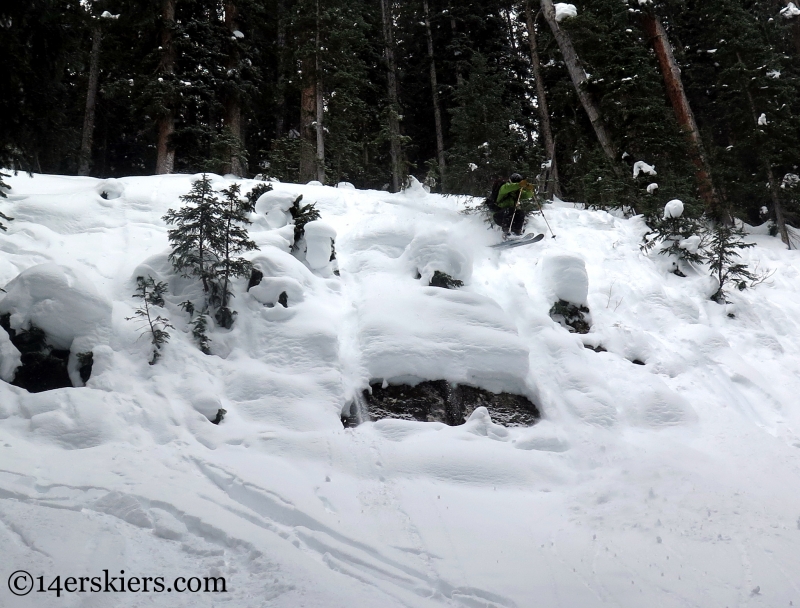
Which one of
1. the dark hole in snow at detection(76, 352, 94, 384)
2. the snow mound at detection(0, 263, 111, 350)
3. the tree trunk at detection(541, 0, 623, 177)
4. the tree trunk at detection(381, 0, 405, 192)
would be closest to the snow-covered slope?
the snow mound at detection(0, 263, 111, 350)

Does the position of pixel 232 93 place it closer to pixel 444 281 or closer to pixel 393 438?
pixel 444 281

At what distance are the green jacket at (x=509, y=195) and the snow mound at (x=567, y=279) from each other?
2.59 metres

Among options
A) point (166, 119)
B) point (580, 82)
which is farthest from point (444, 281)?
point (580, 82)

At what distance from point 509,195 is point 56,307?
8.78 metres

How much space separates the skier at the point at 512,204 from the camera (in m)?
11.9

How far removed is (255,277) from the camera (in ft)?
27.8

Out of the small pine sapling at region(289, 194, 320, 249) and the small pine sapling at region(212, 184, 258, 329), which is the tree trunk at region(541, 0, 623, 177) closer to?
the small pine sapling at region(289, 194, 320, 249)

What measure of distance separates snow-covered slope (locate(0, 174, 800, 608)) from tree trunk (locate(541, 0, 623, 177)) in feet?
22.6

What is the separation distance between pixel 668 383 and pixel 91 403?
758 centimetres

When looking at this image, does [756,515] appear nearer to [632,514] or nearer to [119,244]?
[632,514]

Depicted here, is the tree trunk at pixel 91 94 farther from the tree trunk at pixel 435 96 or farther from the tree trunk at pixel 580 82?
the tree trunk at pixel 580 82

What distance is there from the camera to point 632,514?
5379 mm

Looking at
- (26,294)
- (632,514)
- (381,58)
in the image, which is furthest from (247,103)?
(632,514)

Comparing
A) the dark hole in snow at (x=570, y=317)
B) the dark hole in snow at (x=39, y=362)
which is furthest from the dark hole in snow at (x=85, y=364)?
the dark hole in snow at (x=570, y=317)
